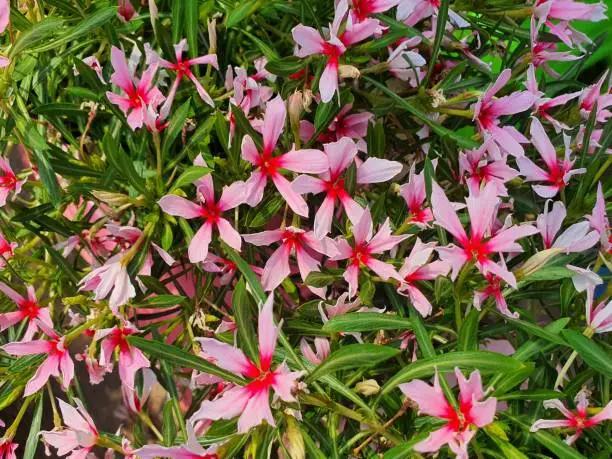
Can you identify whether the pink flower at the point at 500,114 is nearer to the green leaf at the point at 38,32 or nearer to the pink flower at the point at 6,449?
the green leaf at the point at 38,32

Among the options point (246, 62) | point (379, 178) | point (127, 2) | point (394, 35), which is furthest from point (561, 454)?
point (127, 2)

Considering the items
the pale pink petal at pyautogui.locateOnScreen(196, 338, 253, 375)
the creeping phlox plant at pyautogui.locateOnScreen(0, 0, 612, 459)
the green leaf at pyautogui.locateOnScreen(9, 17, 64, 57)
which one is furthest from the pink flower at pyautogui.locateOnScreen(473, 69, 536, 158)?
the green leaf at pyautogui.locateOnScreen(9, 17, 64, 57)

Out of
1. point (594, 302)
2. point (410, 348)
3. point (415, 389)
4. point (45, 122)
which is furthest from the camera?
point (45, 122)

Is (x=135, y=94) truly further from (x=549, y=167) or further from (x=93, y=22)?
(x=549, y=167)

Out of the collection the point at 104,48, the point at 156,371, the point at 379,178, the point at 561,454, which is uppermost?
the point at 104,48

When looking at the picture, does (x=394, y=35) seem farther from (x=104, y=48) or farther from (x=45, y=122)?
(x=45, y=122)

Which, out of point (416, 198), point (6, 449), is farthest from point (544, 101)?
point (6, 449)
